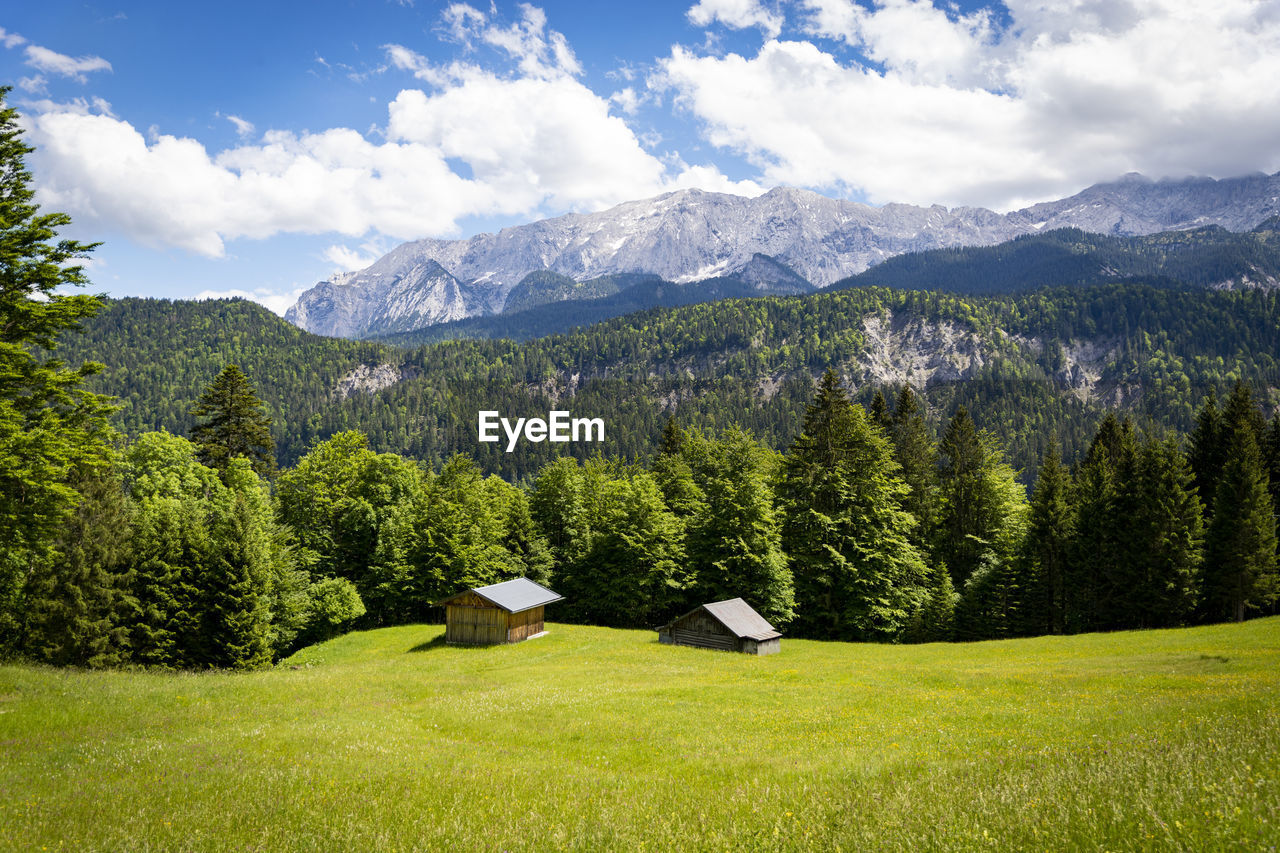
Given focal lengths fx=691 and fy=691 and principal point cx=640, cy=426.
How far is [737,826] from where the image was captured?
9.51 m

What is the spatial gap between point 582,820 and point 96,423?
2839 centimetres

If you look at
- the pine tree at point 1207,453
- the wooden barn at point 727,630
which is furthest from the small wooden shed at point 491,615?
the pine tree at point 1207,453

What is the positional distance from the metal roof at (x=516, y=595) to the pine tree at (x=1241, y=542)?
4879cm

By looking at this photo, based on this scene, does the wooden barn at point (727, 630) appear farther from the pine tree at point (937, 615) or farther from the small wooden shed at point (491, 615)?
the pine tree at point (937, 615)

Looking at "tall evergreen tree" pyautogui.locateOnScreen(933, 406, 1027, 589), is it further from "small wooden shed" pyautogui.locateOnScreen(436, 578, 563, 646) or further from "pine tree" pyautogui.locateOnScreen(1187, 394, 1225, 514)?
"small wooden shed" pyautogui.locateOnScreen(436, 578, 563, 646)

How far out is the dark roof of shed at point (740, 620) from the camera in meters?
47.3

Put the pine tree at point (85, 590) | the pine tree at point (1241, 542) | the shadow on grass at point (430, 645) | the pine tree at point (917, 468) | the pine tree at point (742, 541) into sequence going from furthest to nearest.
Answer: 1. the pine tree at point (917, 468)
2. the pine tree at point (742, 541)
3. the shadow on grass at point (430, 645)
4. the pine tree at point (1241, 542)
5. the pine tree at point (85, 590)

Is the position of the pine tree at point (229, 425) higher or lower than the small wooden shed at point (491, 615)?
higher

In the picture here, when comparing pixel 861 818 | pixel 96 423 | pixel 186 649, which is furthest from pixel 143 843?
pixel 186 649

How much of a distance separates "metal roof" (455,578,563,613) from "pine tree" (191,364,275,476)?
2435cm

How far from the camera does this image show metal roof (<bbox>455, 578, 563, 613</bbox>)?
53.6 metres

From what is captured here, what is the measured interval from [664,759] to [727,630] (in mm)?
31888

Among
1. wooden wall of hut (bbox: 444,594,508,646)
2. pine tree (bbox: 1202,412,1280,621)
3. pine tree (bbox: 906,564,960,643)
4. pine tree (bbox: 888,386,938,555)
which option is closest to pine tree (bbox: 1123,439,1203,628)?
pine tree (bbox: 1202,412,1280,621)

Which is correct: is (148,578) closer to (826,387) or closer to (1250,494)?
(826,387)
